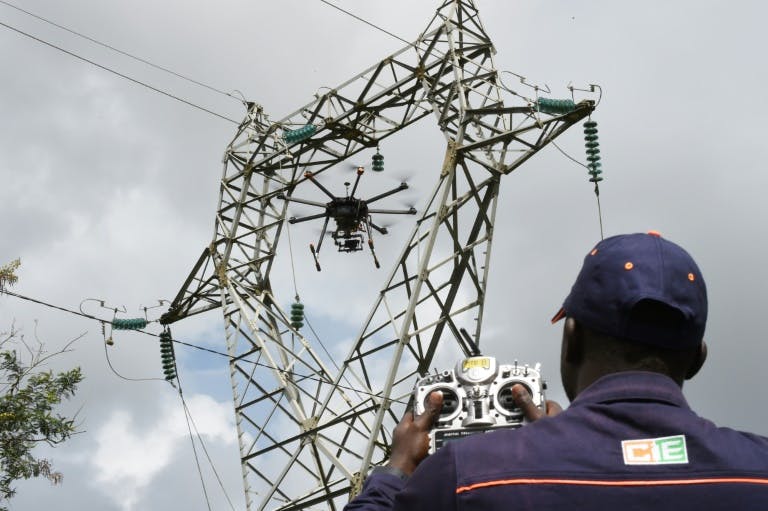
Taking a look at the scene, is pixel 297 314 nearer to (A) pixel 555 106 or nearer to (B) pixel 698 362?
(A) pixel 555 106

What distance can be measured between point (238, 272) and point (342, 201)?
3679 mm

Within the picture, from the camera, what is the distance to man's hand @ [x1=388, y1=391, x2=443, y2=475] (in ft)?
9.27

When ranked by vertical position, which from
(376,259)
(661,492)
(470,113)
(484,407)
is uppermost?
(470,113)

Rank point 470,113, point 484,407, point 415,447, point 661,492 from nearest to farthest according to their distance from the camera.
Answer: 1. point 661,492
2. point 415,447
3. point 484,407
4. point 470,113

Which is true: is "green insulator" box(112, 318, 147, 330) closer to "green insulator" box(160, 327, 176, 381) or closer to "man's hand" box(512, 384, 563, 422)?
"green insulator" box(160, 327, 176, 381)

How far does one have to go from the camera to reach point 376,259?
1817 cm

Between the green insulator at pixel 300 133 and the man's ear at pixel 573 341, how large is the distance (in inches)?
675

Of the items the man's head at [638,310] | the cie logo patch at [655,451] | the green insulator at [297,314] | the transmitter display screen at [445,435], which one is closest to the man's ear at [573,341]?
the man's head at [638,310]

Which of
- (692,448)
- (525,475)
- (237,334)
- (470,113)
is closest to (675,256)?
(692,448)

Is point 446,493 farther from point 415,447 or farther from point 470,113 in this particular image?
point 470,113

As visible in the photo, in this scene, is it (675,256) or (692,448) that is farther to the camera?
(675,256)

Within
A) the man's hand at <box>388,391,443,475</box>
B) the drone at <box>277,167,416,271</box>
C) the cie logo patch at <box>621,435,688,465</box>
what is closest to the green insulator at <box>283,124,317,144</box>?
the drone at <box>277,167,416,271</box>

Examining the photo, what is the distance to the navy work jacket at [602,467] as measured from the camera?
205 cm

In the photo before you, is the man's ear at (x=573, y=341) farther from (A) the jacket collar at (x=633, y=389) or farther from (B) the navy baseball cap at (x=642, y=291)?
(A) the jacket collar at (x=633, y=389)
